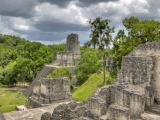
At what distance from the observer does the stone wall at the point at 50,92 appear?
16.7 m

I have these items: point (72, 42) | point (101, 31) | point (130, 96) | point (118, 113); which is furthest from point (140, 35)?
point (72, 42)

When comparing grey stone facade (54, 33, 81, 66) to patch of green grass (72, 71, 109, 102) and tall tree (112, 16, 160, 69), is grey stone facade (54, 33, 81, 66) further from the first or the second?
tall tree (112, 16, 160, 69)

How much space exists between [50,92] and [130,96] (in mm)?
9637

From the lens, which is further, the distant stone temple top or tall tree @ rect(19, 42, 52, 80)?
the distant stone temple top

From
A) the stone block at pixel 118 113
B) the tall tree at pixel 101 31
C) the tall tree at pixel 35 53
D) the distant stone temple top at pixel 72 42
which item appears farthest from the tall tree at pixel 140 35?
the distant stone temple top at pixel 72 42

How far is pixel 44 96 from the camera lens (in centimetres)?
1673

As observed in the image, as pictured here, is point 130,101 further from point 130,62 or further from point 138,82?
point 130,62

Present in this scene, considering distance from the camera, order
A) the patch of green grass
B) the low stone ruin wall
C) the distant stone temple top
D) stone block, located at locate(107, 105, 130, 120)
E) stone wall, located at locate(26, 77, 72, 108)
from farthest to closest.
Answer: the distant stone temple top < the patch of green grass < stone wall, located at locate(26, 77, 72, 108) < the low stone ruin wall < stone block, located at locate(107, 105, 130, 120)

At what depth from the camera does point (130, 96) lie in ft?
30.8

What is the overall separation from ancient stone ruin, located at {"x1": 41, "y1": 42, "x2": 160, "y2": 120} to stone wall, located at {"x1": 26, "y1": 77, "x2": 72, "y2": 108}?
194 inches

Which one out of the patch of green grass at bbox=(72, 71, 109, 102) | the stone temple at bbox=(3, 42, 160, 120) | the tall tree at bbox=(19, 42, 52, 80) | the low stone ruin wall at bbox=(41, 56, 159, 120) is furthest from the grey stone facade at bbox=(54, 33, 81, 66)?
the low stone ruin wall at bbox=(41, 56, 159, 120)

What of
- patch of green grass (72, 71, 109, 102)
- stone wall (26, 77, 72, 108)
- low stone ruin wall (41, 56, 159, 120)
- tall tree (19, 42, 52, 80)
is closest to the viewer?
low stone ruin wall (41, 56, 159, 120)

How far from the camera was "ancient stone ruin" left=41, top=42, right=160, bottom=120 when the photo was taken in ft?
30.1

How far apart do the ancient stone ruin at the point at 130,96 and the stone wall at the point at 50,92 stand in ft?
16.2
